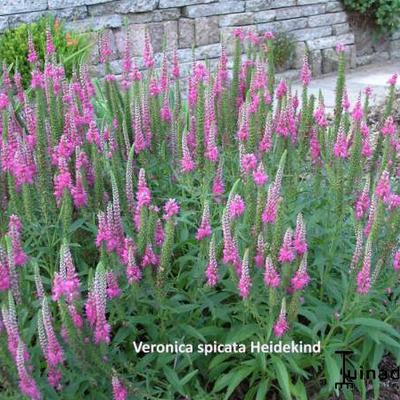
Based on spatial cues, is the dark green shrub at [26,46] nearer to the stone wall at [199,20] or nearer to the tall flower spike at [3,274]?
the stone wall at [199,20]

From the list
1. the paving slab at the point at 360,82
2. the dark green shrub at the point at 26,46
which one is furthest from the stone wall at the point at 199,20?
the dark green shrub at the point at 26,46

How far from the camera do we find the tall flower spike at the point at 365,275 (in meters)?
2.04

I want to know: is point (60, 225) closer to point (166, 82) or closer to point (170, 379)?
point (170, 379)

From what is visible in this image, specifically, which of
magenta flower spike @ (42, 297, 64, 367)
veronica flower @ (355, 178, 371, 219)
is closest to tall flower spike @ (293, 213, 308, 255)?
veronica flower @ (355, 178, 371, 219)

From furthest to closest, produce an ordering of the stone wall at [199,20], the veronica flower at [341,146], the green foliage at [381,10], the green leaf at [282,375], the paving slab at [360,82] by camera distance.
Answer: the green foliage at [381,10] → the paving slab at [360,82] → the stone wall at [199,20] → the veronica flower at [341,146] → the green leaf at [282,375]

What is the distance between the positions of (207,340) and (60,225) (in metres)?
0.67

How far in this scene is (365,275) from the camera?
6.80ft

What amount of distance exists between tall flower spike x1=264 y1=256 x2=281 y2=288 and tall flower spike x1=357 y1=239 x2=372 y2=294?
262 millimetres

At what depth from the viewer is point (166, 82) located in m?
3.23

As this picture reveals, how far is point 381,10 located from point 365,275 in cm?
740

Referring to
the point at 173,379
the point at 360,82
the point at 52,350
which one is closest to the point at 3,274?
the point at 52,350

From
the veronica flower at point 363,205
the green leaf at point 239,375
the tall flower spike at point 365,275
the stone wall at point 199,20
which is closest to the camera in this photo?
the tall flower spike at point 365,275

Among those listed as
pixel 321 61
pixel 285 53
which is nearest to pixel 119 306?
pixel 285 53

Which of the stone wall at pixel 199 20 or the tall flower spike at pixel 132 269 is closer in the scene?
the tall flower spike at pixel 132 269
